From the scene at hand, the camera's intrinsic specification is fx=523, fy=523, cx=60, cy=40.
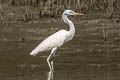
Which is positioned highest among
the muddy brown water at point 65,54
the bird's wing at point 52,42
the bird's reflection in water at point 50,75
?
the bird's wing at point 52,42

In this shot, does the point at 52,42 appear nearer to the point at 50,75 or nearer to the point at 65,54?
the point at 65,54

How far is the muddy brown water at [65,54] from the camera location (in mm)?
10336

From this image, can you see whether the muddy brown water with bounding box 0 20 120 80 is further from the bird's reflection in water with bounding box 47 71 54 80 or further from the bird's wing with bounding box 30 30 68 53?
the bird's wing with bounding box 30 30 68 53

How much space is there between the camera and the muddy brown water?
10336mm

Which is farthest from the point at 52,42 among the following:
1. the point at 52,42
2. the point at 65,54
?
the point at 65,54

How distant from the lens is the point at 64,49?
42.9 feet

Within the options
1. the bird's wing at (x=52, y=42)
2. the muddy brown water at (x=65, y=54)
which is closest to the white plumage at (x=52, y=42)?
the bird's wing at (x=52, y=42)

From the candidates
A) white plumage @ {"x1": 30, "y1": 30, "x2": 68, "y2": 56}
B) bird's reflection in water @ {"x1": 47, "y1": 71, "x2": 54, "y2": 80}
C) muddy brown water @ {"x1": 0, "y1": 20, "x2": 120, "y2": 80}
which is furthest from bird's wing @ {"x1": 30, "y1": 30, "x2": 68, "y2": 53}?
bird's reflection in water @ {"x1": 47, "y1": 71, "x2": 54, "y2": 80}

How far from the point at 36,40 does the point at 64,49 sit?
144cm

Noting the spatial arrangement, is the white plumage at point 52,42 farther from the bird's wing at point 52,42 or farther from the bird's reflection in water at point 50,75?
the bird's reflection in water at point 50,75

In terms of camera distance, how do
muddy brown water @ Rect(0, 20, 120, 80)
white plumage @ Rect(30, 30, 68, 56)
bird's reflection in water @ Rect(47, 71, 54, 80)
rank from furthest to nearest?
1. white plumage @ Rect(30, 30, 68, 56)
2. muddy brown water @ Rect(0, 20, 120, 80)
3. bird's reflection in water @ Rect(47, 71, 54, 80)

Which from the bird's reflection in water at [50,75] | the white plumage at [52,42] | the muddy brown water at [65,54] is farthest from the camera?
the white plumage at [52,42]

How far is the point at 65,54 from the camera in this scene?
40.8ft

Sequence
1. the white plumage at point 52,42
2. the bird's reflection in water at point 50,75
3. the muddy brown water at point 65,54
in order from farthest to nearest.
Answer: the white plumage at point 52,42 < the muddy brown water at point 65,54 < the bird's reflection in water at point 50,75
